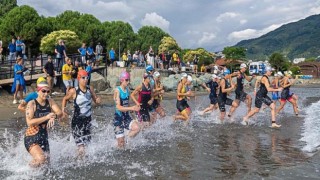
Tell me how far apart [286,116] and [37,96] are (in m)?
10.4

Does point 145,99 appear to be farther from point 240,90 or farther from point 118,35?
point 118,35

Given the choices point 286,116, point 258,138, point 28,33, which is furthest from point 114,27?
point 258,138

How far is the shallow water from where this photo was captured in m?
5.70

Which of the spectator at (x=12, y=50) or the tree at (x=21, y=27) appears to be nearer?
the spectator at (x=12, y=50)

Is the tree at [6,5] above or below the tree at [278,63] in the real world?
above

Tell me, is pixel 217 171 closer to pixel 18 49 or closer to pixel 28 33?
pixel 18 49

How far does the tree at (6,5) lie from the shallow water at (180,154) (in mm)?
48960

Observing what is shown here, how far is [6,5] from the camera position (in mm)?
55625

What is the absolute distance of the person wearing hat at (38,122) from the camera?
525 cm

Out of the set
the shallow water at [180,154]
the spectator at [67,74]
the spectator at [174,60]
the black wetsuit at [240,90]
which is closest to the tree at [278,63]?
the spectator at [174,60]

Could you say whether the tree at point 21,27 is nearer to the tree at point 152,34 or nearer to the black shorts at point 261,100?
the tree at point 152,34

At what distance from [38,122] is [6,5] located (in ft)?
185

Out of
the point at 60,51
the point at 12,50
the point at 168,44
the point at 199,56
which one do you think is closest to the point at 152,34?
the point at 168,44

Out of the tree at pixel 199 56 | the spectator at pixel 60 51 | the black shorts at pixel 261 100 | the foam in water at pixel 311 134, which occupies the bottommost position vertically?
the foam in water at pixel 311 134
